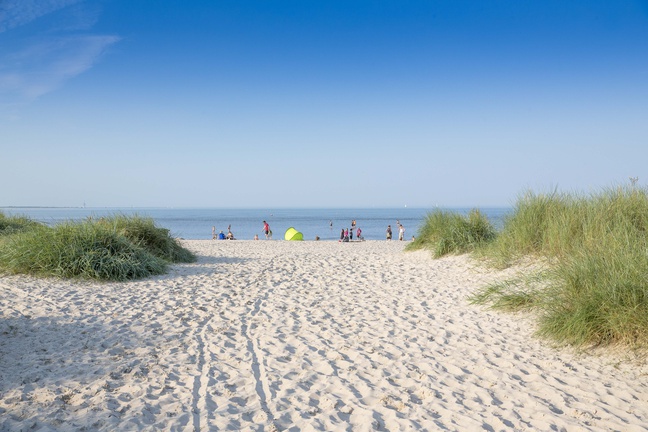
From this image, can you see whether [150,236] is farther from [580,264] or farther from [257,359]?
[580,264]

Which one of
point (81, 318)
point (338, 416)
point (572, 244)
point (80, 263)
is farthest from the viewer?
point (80, 263)

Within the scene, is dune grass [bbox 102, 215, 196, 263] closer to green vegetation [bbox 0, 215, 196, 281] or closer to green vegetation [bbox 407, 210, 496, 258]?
green vegetation [bbox 0, 215, 196, 281]

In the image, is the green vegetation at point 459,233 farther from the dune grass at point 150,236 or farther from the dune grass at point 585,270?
the dune grass at point 150,236

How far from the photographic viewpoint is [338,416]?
388 centimetres

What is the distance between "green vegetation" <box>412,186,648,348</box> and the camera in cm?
511

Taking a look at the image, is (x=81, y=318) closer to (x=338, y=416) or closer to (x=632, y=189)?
(x=338, y=416)

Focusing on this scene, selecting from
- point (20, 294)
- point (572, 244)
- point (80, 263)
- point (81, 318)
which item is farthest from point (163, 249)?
point (572, 244)

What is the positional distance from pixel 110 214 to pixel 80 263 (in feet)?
13.0

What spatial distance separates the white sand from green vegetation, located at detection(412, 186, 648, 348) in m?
0.37

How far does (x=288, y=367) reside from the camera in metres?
4.99

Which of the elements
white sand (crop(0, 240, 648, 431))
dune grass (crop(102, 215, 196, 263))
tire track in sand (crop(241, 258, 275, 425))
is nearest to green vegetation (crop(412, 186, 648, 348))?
white sand (crop(0, 240, 648, 431))

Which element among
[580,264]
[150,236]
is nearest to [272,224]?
[150,236]

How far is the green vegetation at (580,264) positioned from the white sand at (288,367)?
368 millimetres

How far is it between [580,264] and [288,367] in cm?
385
